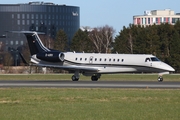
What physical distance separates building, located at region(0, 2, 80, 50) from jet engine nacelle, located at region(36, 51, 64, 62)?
84.4 metres

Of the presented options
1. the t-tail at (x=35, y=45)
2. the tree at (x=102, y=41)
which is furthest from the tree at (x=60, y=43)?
the t-tail at (x=35, y=45)

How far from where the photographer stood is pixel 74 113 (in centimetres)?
2131

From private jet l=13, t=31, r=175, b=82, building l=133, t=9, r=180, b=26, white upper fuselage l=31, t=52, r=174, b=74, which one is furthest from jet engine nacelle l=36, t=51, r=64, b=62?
building l=133, t=9, r=180, b=26

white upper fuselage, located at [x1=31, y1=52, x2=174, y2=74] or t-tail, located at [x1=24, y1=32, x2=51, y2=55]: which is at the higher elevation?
t-tail, located at [x1=24, y1=32, x2=51, y2=55]

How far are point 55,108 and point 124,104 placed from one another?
3.38m

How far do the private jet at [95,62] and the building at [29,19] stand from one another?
83.6 metres

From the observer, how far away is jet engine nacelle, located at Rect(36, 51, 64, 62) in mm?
52406

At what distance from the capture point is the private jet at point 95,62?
5019 cm

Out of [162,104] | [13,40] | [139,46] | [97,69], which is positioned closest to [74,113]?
[162,104]

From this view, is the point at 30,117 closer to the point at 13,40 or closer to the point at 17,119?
the point at 17,119

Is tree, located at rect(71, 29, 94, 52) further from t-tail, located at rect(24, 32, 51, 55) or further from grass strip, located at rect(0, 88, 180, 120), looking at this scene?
grass strip, located at rect(0, 88, 180, 120)

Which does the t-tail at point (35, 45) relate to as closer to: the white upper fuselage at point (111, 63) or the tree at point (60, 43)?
the white upper fuselage at point (111, 63)

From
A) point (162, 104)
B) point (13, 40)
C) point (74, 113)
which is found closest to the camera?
point (74, 113)

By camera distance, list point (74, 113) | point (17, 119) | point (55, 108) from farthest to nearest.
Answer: point (55, 108) < point (74, 113) < point (17, 119)
